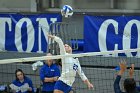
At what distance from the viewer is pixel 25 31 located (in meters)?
→ 10.7

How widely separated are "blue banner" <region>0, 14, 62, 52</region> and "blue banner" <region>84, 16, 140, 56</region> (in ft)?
2.89

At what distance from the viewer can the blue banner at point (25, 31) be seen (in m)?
10.5

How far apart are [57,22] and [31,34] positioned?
32.9 inches

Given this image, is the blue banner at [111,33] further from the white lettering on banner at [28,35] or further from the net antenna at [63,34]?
the white lettering on banner at [28,35]

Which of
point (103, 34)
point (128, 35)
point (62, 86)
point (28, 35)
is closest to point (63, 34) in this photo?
point (28, 35)

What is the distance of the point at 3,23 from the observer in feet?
36.0

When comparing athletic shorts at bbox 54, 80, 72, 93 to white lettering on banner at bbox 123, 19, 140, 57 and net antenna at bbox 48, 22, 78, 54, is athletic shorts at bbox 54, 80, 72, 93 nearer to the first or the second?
net antenna at bbox 48, 22, 78, 54

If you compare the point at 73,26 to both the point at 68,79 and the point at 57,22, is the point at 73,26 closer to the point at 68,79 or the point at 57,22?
the point at 57,22

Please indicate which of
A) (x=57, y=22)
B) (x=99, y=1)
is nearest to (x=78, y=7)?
(x=99, y=1)

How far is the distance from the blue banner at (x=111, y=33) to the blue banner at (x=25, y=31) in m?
0.88

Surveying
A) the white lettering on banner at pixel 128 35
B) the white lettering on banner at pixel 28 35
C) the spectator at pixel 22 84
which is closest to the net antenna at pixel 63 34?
the white lettering on banner at pixel 28 35

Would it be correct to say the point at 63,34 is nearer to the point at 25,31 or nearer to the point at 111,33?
the point at 25,31

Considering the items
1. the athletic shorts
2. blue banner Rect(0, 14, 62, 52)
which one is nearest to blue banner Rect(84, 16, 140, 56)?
blue banner Rect(0, 14, 62, 52)

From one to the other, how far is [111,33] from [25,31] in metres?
2.31
